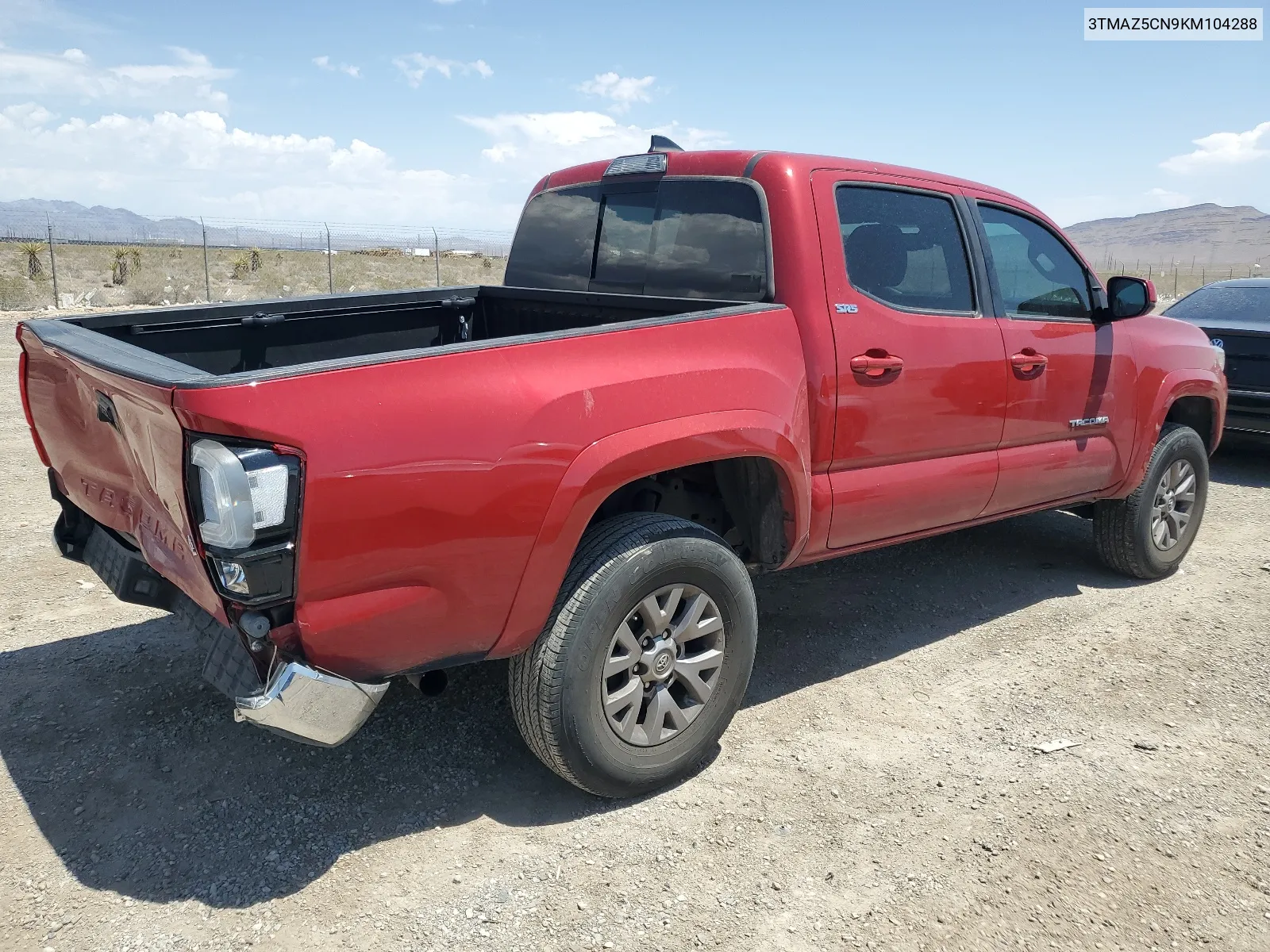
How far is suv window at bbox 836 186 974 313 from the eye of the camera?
3.65 metres

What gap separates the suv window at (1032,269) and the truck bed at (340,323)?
1.47 meters

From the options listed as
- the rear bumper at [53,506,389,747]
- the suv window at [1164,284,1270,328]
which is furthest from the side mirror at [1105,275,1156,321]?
the suv window at [1164,284,1270,328]

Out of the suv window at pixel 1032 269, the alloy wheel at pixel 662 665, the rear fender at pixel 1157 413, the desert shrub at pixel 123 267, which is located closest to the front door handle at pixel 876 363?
the suv window at pixel 1032 269

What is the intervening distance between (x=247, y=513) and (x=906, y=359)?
2455mm

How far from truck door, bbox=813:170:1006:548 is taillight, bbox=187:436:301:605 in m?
1.99

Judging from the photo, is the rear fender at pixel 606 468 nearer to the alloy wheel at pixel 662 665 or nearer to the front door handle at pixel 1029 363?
the alloy wheel at pixel 662 665

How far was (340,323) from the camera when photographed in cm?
427

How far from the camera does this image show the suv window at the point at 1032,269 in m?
4.25

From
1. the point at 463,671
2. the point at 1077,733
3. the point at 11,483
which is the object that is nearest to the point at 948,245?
the point at 1077,733

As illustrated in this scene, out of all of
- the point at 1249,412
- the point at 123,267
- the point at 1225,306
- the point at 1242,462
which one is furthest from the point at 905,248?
the point at 123,267

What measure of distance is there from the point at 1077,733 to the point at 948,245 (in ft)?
6.50

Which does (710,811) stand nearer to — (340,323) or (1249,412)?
(340,323)

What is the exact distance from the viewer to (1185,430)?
17.2 ft

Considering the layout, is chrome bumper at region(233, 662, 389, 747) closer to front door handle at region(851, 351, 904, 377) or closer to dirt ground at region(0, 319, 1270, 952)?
dirt ground at region(0, 319, 1270, 952)
